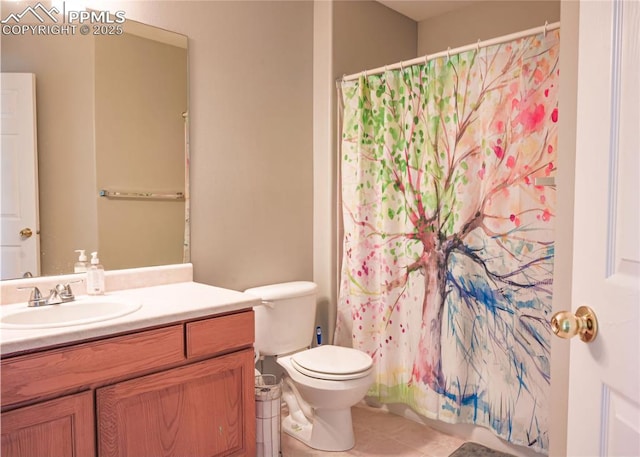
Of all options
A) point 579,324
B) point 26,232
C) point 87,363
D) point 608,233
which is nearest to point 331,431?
point 87,363

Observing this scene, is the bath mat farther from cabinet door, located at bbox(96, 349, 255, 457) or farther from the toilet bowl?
cabinet door, located at bbox(96, 349, 255, 457)

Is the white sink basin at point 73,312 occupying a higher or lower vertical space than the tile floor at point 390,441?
higher

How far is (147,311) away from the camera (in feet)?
5.57

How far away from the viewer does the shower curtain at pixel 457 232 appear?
210 cm

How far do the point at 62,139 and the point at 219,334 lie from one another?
101cm

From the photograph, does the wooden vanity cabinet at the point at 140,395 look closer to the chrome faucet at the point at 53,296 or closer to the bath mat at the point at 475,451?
the chrome faucet at the point at 53,296

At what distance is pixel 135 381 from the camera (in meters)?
1.61

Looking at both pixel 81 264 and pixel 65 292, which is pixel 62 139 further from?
pixel 65 292

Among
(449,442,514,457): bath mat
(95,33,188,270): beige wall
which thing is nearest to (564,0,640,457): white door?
(449,442,514,457): bath mat

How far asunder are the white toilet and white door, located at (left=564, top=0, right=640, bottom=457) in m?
1.43

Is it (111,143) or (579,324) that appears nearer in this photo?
(579,324)

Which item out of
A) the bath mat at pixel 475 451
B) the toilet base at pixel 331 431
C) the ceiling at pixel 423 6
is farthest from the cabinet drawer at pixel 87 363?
the ceiling at pixel 423 6

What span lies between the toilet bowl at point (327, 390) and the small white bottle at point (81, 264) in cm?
104

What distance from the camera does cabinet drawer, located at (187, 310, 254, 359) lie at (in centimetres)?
175
